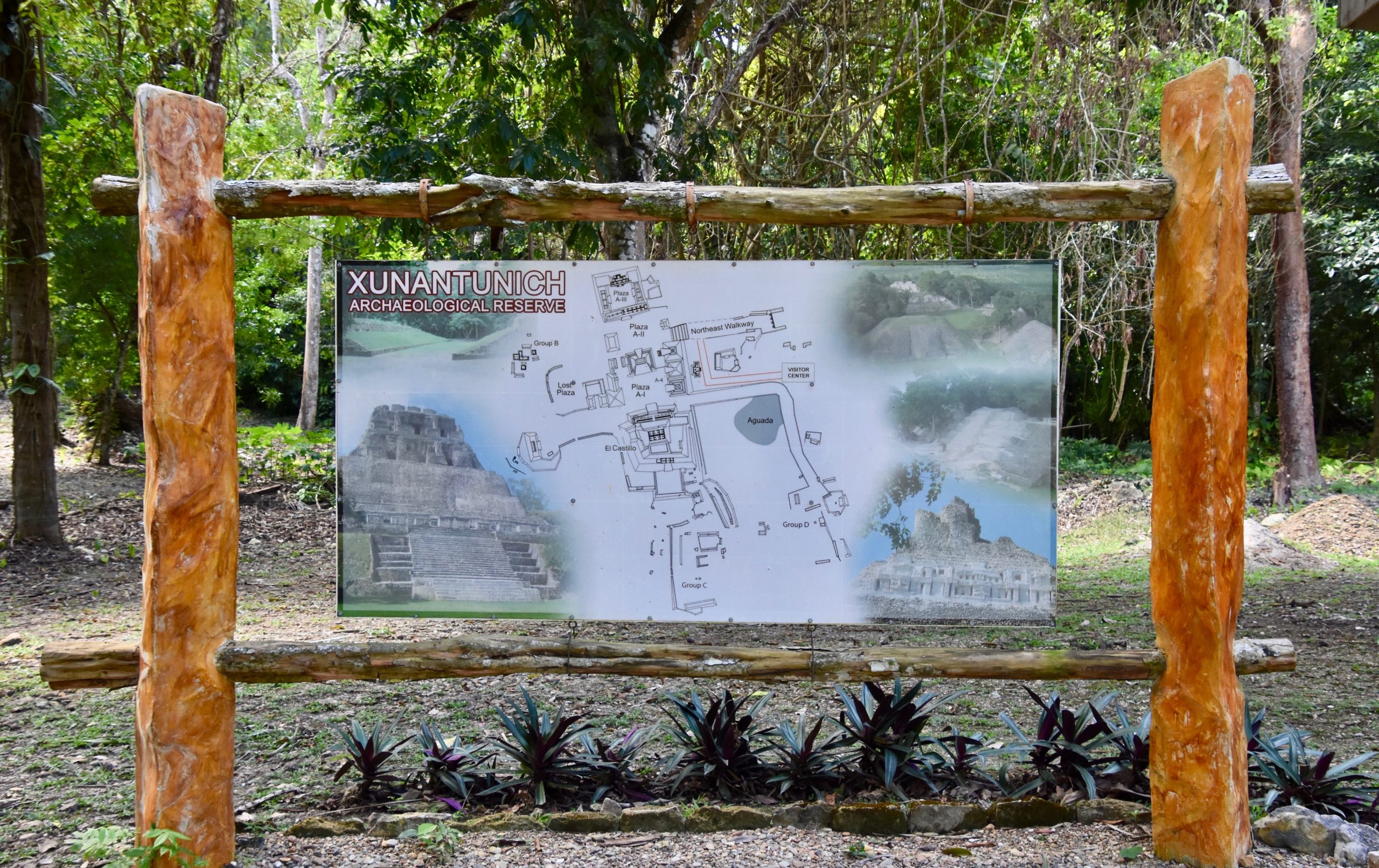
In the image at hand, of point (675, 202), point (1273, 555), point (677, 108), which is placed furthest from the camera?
point (1273, 555)

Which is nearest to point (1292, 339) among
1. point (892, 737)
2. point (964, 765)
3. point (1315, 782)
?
point (1315, 782)

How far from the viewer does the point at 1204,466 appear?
2697 mm

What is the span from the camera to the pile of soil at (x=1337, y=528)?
28.5 ft

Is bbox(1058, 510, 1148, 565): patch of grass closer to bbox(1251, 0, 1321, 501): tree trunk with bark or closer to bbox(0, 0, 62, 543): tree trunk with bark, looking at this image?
bbox(1251, 0, 1321, 501): tree trunk with bark

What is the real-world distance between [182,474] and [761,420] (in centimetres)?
174

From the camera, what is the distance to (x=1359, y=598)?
6.58 metres

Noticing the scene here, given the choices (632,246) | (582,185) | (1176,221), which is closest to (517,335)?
(582,185)

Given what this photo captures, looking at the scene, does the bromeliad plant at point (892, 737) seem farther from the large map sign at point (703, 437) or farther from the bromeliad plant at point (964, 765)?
the large map sign at point (703, 437)

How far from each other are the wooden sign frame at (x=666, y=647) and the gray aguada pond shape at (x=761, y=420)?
1.89 ft

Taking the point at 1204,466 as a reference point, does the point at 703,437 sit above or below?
above

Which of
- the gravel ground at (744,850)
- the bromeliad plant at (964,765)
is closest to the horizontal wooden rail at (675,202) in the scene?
the bromeliad plant at (964,765)

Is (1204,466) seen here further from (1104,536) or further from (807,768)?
(1104,536)

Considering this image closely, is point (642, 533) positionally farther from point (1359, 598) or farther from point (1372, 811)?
point (1359, 598)

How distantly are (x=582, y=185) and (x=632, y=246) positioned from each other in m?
2.89
